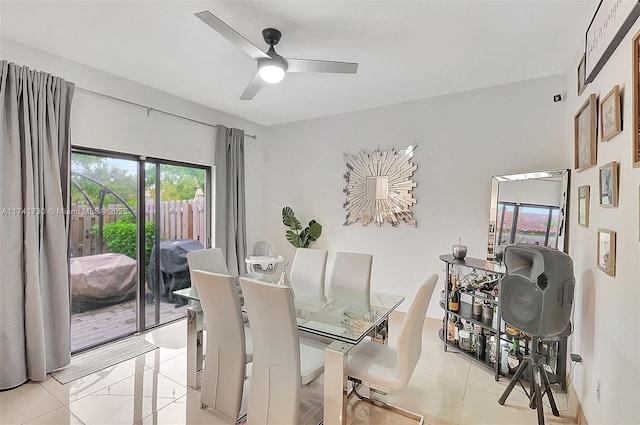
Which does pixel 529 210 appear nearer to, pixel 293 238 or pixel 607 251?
pixel 607 251

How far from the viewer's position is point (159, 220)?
3588 millimetres

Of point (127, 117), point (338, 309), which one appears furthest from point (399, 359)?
point (127, 117)

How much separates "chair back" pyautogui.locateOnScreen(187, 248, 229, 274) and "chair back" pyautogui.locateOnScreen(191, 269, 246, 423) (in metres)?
0.74

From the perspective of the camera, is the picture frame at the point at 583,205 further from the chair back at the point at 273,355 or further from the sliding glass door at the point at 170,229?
the sliding glass door at the point at 170,229

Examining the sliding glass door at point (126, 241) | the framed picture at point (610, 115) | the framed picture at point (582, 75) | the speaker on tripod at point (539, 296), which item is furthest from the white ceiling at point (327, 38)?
the speaker on tripod at point (539, 296)

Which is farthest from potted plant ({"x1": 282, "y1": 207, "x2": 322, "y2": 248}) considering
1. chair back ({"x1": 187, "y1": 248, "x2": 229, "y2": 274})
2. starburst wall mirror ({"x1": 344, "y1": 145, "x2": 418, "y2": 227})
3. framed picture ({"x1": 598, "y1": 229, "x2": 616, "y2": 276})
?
framed picture ({"x1": 598, "y1": 229, "x2": 616, "y2": 276})

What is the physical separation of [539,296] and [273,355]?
1.68 meters

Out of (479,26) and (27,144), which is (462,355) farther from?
(27,144)

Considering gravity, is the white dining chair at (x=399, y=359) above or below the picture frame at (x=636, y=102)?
below

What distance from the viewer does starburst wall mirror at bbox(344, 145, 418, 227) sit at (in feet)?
12.5

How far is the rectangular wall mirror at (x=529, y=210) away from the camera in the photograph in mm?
2729

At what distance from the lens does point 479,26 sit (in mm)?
2188

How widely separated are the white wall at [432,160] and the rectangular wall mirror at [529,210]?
143 millimetres

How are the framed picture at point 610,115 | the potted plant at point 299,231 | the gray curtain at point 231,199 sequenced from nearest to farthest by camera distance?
the framed picture at point 610,115, the gray curtain at point 231,199, the potted plant at point 299,231
